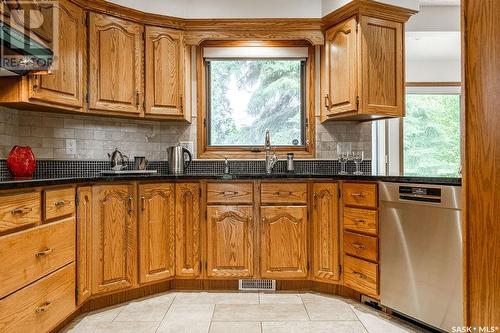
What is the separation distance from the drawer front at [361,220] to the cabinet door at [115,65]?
1.88 meters

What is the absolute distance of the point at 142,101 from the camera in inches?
121

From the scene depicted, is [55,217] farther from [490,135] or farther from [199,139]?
[490,135]

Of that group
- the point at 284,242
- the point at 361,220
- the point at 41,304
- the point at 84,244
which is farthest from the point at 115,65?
the point at 361,220

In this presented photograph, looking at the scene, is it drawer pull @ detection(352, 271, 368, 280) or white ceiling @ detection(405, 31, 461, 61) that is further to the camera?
white ceiling @ detection(405, 31, 461, 61)

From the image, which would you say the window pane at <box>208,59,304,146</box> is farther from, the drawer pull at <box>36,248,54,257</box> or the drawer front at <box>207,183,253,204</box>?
the drawer pull at <box>36,248,54,257</box>

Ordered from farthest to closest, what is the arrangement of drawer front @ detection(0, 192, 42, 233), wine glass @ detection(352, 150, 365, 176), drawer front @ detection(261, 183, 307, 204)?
wine glass @ detection(352, 150, 365, 176), drawer front @ detection(261, 183, 307, 204), drawer front @ detection(0, 192, 42, 233)

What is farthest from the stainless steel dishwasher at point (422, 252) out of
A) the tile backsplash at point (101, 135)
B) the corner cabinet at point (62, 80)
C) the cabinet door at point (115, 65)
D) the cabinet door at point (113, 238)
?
the corner cabinet at point (62, 80)

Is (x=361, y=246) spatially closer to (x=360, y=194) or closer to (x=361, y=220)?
(x=361, y=220)

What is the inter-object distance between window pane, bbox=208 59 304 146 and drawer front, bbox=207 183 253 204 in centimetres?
73

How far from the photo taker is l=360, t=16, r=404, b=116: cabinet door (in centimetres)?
300

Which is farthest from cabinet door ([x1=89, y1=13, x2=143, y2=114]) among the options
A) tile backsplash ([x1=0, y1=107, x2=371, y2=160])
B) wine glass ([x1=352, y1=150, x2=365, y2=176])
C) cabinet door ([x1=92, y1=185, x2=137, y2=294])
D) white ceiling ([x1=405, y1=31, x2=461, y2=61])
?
white ceiling ([x1=405, y1=31, x2=461, y2=61])

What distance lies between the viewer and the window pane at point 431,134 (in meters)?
4.73

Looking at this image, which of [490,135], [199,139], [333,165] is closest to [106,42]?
[199,139]

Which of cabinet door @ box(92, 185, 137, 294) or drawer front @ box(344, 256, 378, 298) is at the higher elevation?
cabinet door @ box(92, 185, 137, 294)
